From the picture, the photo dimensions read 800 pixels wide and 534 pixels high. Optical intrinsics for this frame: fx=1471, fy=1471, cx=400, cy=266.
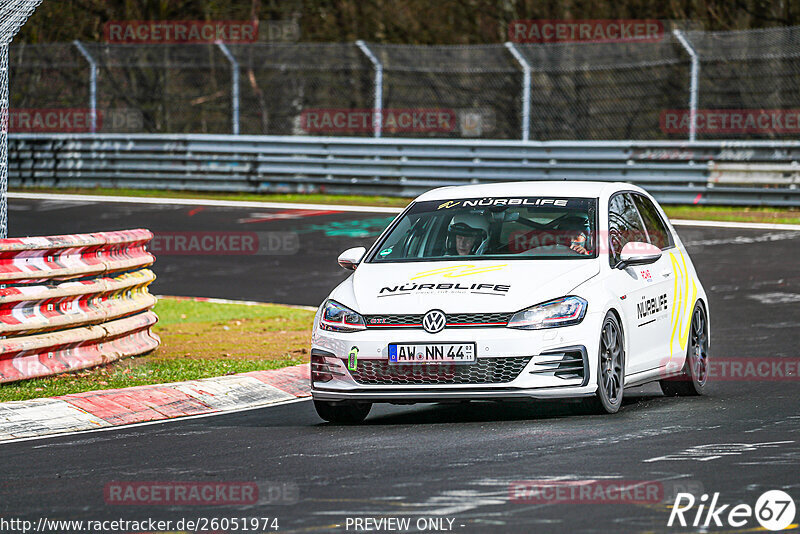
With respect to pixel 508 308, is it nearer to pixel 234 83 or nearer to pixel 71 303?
pixel 71 303

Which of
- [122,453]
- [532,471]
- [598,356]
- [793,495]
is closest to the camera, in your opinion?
[793,495]

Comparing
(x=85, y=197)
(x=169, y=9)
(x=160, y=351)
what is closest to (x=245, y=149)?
(x=85, y=197)

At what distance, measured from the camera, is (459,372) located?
8.88m

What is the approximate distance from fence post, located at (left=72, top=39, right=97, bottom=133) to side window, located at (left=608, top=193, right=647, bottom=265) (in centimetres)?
2145

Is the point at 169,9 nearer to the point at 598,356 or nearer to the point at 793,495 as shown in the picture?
the point at 598,356

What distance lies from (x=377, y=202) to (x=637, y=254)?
1835 cm

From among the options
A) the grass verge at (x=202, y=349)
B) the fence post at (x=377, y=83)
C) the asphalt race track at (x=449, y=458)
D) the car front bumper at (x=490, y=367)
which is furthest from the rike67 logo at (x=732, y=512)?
the fence post at (x=377, y=83)

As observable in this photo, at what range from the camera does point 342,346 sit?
9.17 meters

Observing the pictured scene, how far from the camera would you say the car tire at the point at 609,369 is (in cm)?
913

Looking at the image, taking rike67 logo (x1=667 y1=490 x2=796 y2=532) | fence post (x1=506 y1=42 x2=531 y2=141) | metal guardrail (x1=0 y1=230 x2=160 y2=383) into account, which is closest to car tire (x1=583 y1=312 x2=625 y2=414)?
rike67 logo (x1=667 y1=490 x2=796 y2=532)

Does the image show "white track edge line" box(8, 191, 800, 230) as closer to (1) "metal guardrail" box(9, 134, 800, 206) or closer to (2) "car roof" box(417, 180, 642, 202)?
(1) "metal guardrail" box(9, 134, 800, 206)

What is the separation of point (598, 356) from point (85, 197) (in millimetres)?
21987

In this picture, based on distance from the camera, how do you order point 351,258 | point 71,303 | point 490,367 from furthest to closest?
point 71,303, point 351,258, point 490,367

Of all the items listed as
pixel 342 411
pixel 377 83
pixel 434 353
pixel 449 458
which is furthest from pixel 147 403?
pixel 377 83
